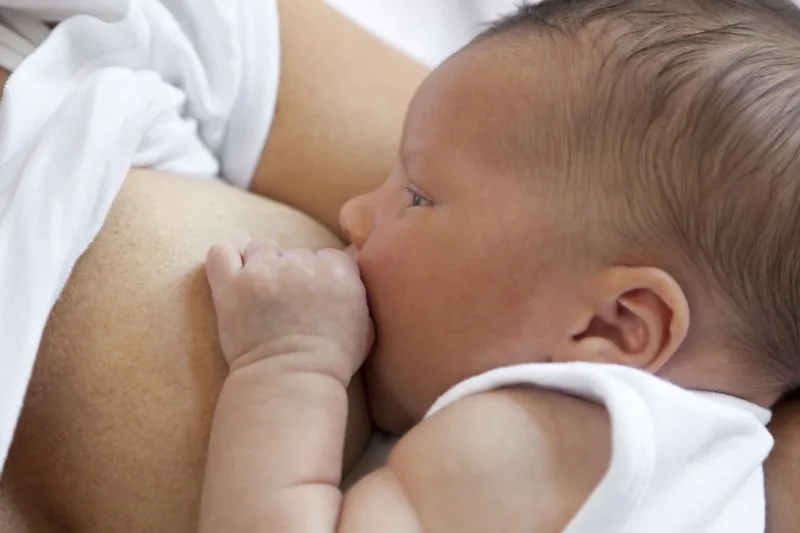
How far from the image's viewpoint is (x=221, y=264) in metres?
0.70

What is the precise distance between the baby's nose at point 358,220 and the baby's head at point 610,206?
0.13 feet

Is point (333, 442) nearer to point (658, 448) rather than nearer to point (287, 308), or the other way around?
point (287, 308)

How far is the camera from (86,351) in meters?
0.65

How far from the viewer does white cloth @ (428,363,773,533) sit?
0.56 meters

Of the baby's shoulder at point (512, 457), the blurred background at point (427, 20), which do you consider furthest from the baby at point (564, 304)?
the blurred background at point (427, 20)

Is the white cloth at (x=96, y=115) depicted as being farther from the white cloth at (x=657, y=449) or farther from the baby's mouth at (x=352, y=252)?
the white cloth at (x=657, y=449)

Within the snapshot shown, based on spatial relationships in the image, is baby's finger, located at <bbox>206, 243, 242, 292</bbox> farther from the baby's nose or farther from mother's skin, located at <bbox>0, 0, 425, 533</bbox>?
the baby's nose

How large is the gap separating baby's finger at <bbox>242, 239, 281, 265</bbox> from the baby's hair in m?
0.26

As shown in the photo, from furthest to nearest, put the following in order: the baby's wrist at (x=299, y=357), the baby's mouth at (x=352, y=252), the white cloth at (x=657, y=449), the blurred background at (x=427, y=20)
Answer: the blurred background at (x=427, y=20) → the baby's mouth at (x=352, y=252) → the baby's wrist at (x=299, y=357) → the white cloth at (x=657, y=449)

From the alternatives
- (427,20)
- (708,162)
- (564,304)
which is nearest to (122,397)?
(564,304)

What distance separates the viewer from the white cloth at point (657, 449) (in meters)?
0.56

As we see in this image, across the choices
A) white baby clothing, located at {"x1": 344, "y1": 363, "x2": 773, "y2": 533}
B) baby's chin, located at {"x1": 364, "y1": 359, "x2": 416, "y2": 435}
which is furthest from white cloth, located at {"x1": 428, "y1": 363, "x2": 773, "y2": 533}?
baby's chin, located at {"x1": 364, "y1": 359, "x2": 416, "y2": 435}

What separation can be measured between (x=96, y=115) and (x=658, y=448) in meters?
0.50

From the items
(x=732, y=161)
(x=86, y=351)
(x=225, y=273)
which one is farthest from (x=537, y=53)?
(x=86, y=351)
